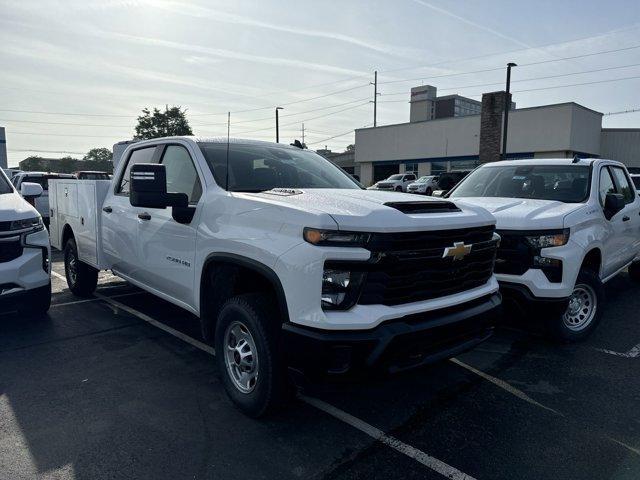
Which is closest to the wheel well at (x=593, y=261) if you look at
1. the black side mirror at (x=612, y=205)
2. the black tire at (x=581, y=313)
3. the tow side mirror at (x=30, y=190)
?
the black tire at (x=581, y=313)

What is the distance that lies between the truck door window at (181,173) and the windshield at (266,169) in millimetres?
199

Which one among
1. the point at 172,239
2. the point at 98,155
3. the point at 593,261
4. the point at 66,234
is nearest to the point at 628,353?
the point at 593,261

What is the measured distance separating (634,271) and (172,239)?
7436 millimetres

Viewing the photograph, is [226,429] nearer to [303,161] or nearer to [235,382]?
[235,382]

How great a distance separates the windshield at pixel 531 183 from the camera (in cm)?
545

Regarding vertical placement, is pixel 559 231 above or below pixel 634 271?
above

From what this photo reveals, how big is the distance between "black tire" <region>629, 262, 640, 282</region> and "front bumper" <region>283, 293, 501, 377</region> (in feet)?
20.6

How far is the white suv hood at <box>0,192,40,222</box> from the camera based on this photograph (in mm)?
4875

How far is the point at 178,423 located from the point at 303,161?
8.22 ft

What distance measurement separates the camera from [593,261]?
203 inches

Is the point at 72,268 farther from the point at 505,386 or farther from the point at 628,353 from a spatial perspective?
the point at 628,353

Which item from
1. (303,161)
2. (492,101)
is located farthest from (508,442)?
(492,101)

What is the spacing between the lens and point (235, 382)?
11.0 feet

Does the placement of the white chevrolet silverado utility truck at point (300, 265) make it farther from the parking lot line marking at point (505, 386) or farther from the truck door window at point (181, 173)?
the parking lot line marking at point (505, 386)
